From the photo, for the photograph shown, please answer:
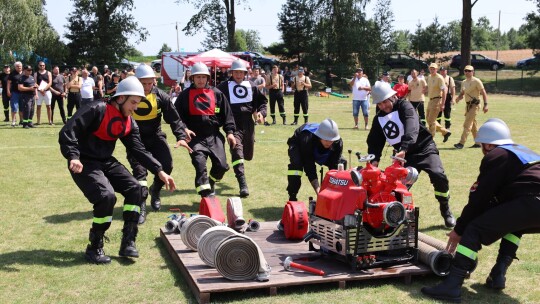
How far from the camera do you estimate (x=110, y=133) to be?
6812mm

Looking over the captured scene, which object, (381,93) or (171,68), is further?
(171,68)

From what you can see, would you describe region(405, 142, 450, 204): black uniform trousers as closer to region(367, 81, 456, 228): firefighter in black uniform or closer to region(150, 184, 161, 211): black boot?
region(367, 81, 456, 228): firefighter in black uniform

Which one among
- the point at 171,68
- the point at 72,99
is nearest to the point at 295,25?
the point at 171,68

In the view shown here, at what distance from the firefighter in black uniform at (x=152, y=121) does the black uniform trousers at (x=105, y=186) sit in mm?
1690

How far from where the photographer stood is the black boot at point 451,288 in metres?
5.66

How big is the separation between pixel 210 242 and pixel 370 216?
165 cm

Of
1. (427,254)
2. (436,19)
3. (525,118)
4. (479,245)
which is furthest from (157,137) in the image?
(436,19)

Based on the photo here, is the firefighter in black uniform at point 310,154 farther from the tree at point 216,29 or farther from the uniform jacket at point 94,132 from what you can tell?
the tree at point 216,29

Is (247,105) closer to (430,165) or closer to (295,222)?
(430,165)

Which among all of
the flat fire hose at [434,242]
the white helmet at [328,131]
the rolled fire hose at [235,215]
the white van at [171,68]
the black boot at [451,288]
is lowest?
the black boot at [451,288]

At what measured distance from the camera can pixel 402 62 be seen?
5103cm

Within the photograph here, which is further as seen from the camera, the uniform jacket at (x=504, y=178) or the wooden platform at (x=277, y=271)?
the wooden platform at (x=277, y=271)

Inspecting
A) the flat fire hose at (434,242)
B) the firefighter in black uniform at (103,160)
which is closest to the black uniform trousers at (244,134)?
the firefighter in black uniform at (103,160)

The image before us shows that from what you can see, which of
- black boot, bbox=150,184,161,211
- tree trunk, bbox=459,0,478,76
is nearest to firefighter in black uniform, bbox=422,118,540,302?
black boot, bbox=150,184,161,211
